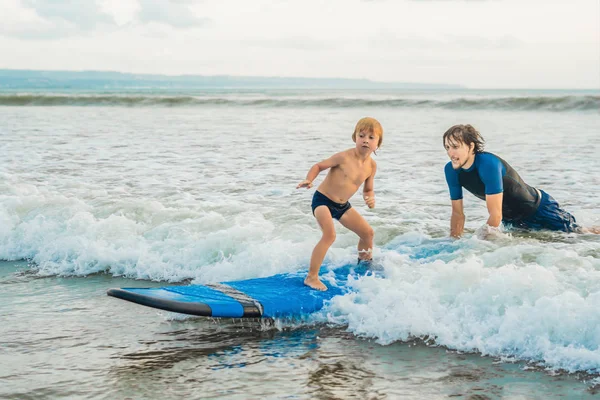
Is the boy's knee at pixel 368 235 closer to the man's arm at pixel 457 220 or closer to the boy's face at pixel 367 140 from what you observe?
the boy's face at pixel 367 140

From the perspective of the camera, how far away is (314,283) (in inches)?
215

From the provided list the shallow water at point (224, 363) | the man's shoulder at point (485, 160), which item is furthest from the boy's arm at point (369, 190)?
the shallow water at point (224, 363)

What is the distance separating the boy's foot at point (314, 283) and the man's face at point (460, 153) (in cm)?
171

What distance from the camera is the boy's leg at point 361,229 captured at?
5836 millimetres

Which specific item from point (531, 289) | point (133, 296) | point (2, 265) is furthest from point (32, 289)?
point (531, 289)

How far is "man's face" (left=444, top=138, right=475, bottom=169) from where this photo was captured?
6.12 metres

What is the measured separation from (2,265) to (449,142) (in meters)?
4.63

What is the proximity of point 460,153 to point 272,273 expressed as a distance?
2.00m

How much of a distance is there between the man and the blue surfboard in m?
1.35

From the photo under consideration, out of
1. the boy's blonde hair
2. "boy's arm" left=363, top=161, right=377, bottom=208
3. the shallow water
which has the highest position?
the boy's blonde hair

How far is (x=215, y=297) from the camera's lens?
498 centimetres

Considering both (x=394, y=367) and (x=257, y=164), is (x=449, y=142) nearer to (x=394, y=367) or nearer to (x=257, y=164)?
(x=394, y=367)

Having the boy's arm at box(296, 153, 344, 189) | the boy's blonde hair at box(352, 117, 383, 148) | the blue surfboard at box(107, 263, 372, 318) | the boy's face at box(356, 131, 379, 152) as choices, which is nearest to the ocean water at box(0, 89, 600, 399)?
the blue surfboard at box(107, 263, 372, 318)

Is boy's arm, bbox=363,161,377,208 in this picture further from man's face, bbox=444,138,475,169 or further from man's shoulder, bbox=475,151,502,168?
man's shoulder, bbox=475,151,502,168
